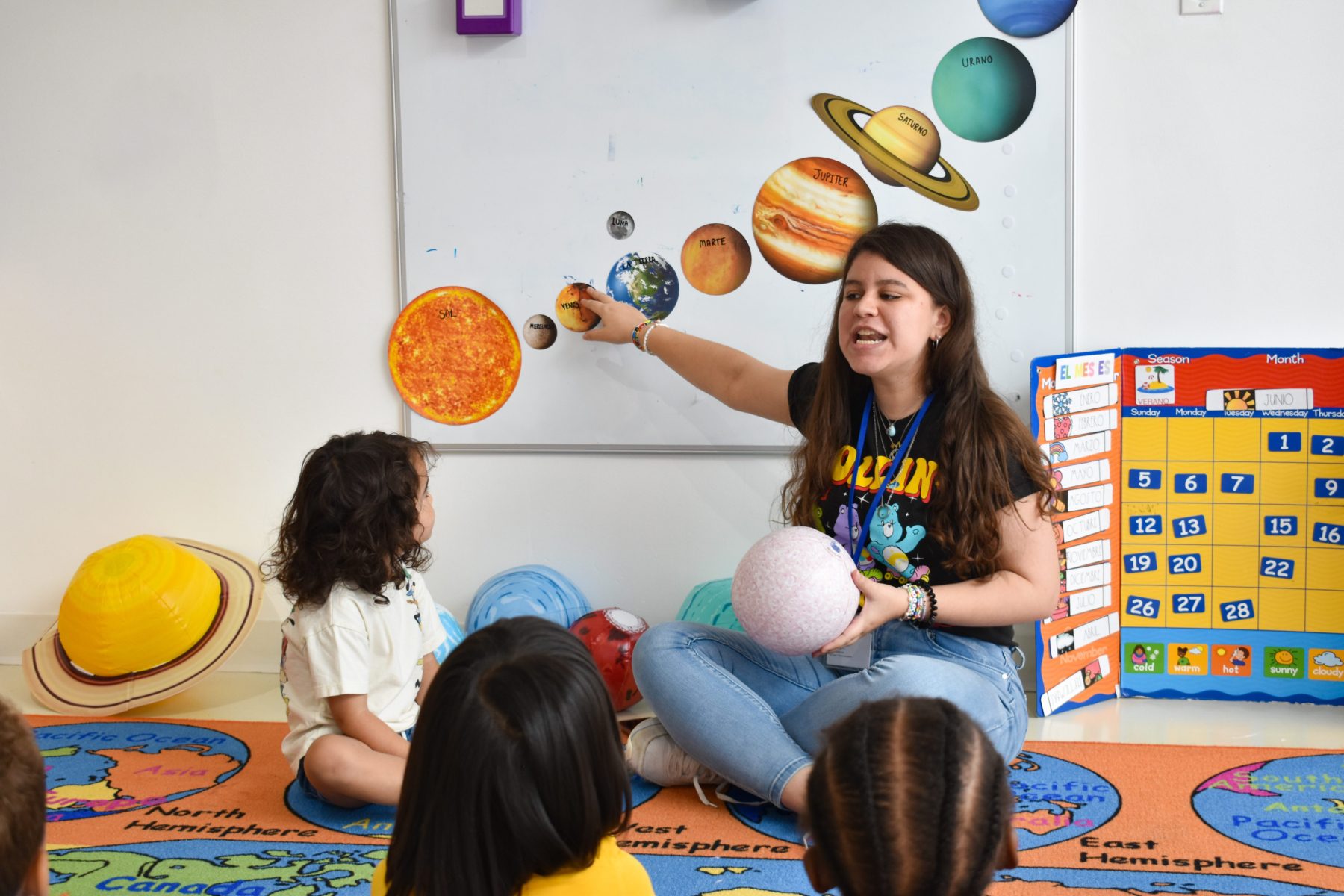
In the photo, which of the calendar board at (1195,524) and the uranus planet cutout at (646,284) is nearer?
the calendar board at (1195,524)

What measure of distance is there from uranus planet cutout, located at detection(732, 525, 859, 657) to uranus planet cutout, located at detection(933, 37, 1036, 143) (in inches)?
46.4

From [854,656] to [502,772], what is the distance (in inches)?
46.5

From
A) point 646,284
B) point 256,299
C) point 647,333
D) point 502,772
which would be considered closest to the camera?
point 502,772

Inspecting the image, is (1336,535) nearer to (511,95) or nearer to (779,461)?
(779,461)

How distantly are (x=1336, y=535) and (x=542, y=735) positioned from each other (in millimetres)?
2153

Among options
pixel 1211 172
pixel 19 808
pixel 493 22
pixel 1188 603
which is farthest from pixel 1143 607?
pixel 19 808

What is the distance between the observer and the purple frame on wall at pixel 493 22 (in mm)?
2596

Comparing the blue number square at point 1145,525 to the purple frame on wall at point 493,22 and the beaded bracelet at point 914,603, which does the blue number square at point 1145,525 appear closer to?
the beaded bracelet at point 914,603

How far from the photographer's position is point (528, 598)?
8.43ft

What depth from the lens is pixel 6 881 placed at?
35.5 inches

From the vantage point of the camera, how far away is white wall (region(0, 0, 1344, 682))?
2514mm

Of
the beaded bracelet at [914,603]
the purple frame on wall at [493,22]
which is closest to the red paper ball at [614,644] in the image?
the beaded bracelet at [914,603]

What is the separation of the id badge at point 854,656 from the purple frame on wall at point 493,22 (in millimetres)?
1627

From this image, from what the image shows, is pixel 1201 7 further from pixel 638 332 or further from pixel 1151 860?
pixel 1151 860
